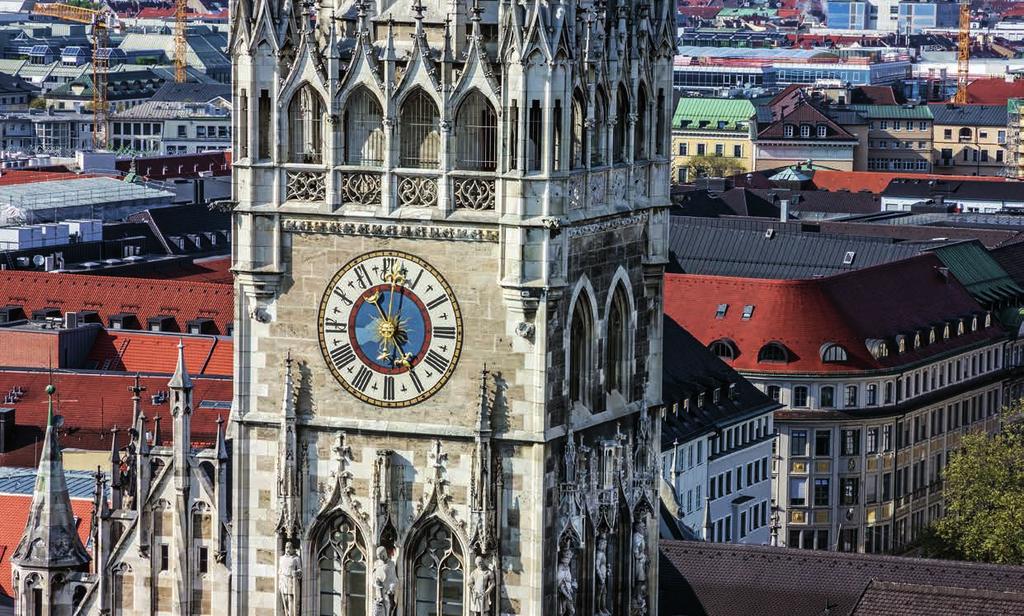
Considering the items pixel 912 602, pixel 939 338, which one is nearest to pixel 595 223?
pixel 912 602

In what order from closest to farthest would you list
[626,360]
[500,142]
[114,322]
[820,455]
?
[500,142], [626,360], [114,322], [820,455]

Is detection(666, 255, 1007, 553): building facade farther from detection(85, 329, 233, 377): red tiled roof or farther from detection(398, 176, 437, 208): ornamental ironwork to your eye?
detection(398, 176, 437, 208): ornamental ironwork

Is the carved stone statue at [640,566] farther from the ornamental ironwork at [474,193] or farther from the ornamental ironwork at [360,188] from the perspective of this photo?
the ornamental ironwork at [360,188]

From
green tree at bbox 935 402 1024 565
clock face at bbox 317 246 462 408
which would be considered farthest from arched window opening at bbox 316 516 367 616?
green tree at bbox 935 402 1024 565

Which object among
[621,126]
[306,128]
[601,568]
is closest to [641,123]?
[621,126]

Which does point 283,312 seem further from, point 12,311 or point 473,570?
point 12,311

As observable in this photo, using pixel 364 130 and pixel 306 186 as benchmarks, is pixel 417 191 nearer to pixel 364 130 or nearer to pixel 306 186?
pixel 364 130
